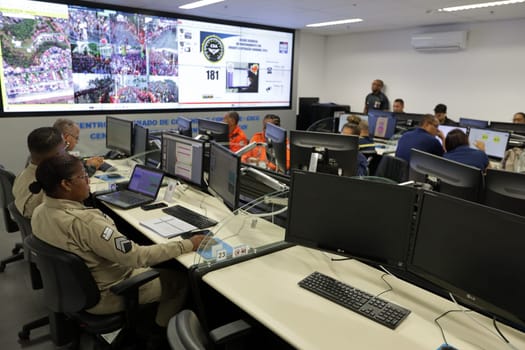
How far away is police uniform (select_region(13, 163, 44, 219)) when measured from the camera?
2412 millimetres

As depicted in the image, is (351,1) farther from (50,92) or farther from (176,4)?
(50,92)

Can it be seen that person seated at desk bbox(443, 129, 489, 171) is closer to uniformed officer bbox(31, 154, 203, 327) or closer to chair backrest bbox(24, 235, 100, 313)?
uniformed officer bbox(31, 154, 203, 327)

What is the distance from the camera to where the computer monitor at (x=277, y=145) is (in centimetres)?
309

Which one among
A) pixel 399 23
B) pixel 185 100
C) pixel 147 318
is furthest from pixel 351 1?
pixel 147 318

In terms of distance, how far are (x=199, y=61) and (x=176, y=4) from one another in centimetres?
117

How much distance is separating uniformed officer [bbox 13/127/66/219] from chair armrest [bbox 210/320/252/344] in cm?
156

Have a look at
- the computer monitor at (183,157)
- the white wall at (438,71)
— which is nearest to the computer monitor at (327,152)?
the computer monitor at (183,157)

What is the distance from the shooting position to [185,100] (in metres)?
6.56

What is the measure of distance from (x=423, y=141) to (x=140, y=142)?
271cm

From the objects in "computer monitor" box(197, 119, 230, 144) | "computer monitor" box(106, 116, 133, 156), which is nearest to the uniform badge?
"computer monitor" box(197, 119, 230, 144)

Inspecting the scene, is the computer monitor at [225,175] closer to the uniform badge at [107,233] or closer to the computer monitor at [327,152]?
the computer monitor at [327,152]

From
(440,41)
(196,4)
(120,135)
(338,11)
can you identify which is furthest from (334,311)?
(440,41)

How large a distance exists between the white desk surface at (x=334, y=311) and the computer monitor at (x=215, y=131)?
6.73 feet

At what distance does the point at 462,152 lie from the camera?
3.15 meters
